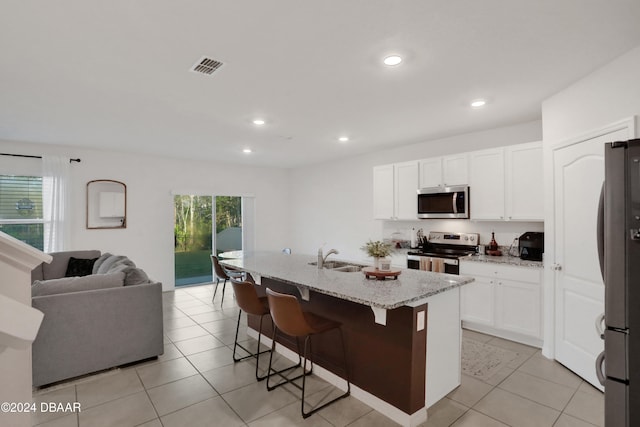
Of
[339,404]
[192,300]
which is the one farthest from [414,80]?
[192,300]

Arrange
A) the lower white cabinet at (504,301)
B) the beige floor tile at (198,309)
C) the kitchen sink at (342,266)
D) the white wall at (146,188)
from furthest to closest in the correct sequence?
the white wall at (146,188) → the beige floor tile at (198,309) → the lower white cabinet at (504,301) → the kitchen sink at (342,266)

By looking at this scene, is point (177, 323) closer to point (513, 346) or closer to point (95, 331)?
point (95, 331)

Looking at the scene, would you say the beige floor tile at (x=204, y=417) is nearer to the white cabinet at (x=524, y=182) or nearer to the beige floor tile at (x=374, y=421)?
the beige floor tile at (x=374, y=421)

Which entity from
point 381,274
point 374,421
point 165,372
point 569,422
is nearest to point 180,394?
point 165,372

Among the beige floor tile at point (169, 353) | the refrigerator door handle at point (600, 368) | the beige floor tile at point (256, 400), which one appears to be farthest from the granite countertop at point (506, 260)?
the beige floor tile at point (169, 353)

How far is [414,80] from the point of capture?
9.55 ft

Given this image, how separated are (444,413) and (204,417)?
1.75 metres

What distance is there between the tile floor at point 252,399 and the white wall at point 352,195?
2.02 meters

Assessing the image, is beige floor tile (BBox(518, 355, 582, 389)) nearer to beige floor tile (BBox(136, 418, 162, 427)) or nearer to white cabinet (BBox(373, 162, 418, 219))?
white cabinet (BBox(373, 162, 418, 219))

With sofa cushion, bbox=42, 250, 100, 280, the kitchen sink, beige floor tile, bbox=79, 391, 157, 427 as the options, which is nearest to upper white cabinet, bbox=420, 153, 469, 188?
the kitchen sink

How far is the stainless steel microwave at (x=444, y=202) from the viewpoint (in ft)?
14.5

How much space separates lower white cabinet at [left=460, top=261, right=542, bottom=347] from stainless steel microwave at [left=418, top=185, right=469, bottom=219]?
2.32ft

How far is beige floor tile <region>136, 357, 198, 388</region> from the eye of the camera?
298 centimetres

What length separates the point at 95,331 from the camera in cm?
309
